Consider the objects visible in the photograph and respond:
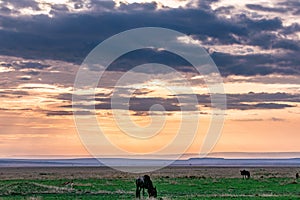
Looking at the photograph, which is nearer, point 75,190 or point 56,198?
point 56,198

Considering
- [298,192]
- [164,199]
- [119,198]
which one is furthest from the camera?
[298,192]

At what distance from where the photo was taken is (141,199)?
33156 mm

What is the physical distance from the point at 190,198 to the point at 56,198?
8798 mm

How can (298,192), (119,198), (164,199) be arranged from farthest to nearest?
(298,192) → (119,198) → (164,199)

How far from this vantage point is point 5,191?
42000mm

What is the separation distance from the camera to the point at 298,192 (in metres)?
41.2

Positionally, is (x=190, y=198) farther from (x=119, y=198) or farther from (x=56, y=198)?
(x=56, y=198)

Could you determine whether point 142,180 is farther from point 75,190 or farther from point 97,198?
point 75,190

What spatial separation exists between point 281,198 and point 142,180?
29.5 feet

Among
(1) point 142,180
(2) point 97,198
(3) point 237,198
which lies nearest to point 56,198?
(2) point 97,198

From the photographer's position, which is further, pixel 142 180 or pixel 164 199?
pixel 142 180

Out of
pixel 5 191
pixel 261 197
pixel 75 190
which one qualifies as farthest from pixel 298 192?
pixel 5 191

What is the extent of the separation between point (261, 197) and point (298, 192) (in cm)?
693

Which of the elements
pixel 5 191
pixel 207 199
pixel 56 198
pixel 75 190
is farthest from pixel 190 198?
pixel 5 191
